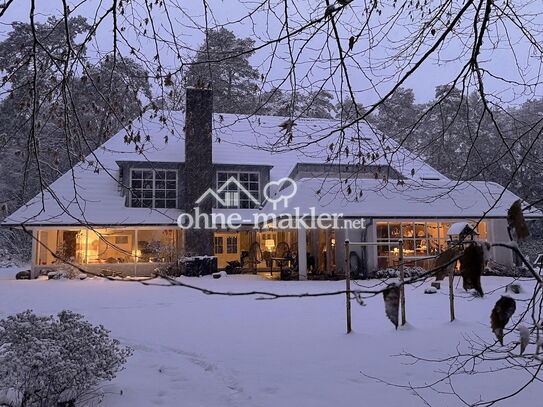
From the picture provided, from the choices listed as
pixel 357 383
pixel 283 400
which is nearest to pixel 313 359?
pixel 357 383

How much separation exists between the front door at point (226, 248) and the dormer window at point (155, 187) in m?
3.50

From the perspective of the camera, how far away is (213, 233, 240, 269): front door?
24891mm

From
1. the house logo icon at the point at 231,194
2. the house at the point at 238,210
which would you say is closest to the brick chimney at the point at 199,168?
the house at the point at 238,210

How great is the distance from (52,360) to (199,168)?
18.1m

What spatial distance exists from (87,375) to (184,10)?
3.43 m

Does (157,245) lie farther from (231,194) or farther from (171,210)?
(231,194)

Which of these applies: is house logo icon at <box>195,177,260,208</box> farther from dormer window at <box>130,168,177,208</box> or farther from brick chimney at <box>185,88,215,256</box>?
dormer window at <box>130,168,177,208</box>

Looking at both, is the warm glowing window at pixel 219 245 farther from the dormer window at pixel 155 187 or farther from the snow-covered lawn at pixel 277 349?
the snow-covered lawn at pixel 277 349

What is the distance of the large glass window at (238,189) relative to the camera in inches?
907

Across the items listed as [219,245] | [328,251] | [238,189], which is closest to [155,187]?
[238,189]

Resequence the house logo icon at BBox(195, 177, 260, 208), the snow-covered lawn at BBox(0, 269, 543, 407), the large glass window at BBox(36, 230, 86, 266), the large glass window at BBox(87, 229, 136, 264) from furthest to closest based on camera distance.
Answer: the house logo icon at BBox(195, 177, 260, 208) → the large glass window at BBox(87, 229, 136, 264) → the large glass window at BBox(36, 230, 86, 266) → the snow-covered lawn at BBox(0, 269, 543, 407)

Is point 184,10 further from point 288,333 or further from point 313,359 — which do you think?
point 288,333

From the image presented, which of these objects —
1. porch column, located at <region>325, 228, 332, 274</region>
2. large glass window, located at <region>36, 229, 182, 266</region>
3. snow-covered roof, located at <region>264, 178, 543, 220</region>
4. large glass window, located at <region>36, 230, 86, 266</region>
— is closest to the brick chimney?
large glass window, located at <region>36, 229, 182, 266</region>

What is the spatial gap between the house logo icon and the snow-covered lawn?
34.0 ft
